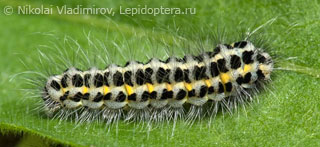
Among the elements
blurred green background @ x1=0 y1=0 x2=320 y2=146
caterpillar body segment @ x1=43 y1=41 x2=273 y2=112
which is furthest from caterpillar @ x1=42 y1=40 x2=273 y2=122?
blurred green background @ x1=0 y1=0 x2=320 y2=146

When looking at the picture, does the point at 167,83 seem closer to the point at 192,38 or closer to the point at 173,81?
the point at 173,81

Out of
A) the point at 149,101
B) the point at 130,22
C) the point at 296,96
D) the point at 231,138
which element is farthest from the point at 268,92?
the point at 130,22

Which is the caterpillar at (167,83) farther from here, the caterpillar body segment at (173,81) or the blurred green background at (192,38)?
the blurred green background at (192,38)

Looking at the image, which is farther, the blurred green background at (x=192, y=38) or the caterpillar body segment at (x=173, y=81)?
the caterpillar body segment at (x=173, y=81)

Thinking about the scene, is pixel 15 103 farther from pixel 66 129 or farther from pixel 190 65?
pixel 190 65

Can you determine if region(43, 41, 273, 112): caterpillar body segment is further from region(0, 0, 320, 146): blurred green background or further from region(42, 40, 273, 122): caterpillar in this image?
region(0, 0, 320, 146): blurred green background

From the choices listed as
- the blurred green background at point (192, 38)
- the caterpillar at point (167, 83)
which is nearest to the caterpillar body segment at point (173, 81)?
the caterpillar at point (167, 83)

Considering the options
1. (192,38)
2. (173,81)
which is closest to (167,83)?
(173,81)
